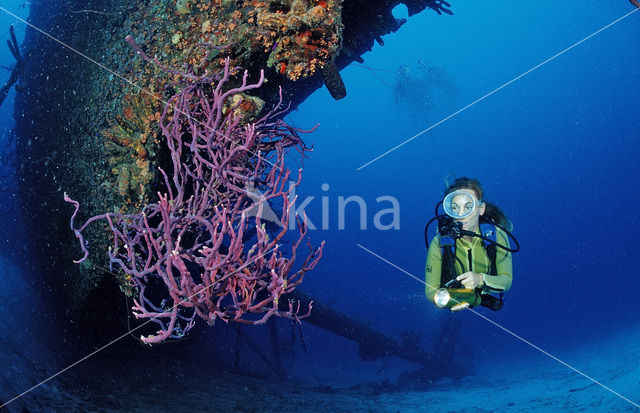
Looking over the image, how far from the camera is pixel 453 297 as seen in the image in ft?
10.7

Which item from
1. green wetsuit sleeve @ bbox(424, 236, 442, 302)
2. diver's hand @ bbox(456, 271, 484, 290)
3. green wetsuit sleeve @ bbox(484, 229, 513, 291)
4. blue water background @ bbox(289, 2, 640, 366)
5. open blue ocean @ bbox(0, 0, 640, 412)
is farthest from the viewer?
blue water background @ bbox(289, 2, 640, 366)

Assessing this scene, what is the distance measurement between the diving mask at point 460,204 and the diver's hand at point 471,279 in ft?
2.32

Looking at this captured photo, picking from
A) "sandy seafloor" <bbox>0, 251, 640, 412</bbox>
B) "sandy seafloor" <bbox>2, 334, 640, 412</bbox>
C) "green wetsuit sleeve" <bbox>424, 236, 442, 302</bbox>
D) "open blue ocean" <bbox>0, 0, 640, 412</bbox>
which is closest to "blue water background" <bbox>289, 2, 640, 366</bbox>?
"open blue ocean" <bbox>0, 0, 640, 412</bbox>

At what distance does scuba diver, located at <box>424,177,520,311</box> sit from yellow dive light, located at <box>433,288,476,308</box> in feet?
0.40

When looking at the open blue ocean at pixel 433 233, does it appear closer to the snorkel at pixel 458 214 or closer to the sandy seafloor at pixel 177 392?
the sandy seafloor at pixel 177 392

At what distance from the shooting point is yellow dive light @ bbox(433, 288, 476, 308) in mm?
3228

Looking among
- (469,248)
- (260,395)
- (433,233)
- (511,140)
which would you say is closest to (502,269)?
(469,248)

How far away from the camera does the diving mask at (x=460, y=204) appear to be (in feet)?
12.1

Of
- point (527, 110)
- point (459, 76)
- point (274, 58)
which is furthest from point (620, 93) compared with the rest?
point (274, 58)

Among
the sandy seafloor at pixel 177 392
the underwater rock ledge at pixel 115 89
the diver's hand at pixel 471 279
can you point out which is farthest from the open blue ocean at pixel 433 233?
the diver's hand at pixel 471 279

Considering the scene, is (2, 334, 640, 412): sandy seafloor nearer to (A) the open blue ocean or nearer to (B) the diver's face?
(A) the open blue ocean

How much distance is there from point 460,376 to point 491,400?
6155mm

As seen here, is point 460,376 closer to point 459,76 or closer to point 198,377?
point 198,377

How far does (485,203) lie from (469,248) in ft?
2.22
